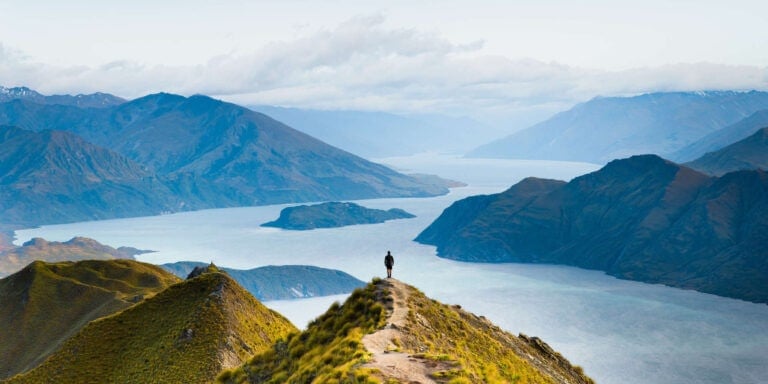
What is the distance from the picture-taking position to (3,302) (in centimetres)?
17450

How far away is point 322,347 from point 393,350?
8533mm

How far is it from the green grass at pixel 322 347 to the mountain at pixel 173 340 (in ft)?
123

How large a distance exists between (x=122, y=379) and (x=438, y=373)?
226 ft

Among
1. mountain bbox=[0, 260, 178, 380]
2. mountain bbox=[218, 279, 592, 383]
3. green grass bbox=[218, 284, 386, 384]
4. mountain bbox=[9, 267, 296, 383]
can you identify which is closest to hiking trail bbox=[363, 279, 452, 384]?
mountain bbox=[218, 279, 592, 383]

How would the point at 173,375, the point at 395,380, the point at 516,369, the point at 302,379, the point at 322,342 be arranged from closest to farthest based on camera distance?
1. the point at 395,380
2. the point at 302,379
3. the point at 322,342
4. the point at 516,369
5. the point at 173,375

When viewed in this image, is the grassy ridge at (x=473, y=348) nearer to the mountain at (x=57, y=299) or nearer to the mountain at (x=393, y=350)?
the mountain at (x=393, y=350)

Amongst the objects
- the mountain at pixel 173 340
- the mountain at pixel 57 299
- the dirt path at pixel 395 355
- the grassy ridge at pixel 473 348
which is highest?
the dirt path at pixel 395 355

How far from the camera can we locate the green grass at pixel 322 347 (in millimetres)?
52625

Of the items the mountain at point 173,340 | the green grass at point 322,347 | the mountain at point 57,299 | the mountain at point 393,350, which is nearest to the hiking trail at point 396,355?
the mountain at point 393,350

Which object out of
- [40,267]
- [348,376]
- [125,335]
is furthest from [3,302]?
[348,376]

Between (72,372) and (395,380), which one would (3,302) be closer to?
(72,372)

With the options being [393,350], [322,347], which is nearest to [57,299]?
[322,347]

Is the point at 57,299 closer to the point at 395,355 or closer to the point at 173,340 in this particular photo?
the point at 173,340

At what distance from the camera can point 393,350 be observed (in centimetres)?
5209
